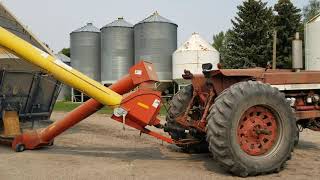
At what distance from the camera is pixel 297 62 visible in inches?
318

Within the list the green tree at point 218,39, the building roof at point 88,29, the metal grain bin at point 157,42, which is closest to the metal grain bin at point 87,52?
the building roof at point 88,29

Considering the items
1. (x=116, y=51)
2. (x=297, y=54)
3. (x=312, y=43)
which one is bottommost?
(x=297, y=54)

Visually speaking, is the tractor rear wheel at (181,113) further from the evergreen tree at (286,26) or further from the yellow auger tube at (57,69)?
the evergreen tree at (286,26)

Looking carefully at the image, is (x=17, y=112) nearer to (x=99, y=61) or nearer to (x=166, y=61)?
(x=166, y=61)

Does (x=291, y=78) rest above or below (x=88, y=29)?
below

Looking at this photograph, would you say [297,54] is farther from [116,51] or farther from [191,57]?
[116,51]

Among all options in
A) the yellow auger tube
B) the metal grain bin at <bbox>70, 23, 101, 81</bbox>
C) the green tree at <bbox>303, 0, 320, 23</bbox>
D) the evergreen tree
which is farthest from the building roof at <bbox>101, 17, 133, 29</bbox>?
the yellow auger tube

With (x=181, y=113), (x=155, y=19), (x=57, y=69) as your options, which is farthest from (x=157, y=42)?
(x=57, y=69)

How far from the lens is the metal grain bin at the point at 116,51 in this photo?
34.6 metres

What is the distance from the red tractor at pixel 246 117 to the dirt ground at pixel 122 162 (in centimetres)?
29

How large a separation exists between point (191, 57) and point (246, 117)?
25970 mm

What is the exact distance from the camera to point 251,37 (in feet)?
117

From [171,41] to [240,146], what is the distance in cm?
2744

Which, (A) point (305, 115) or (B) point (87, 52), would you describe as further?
(B) point (87, 52)
